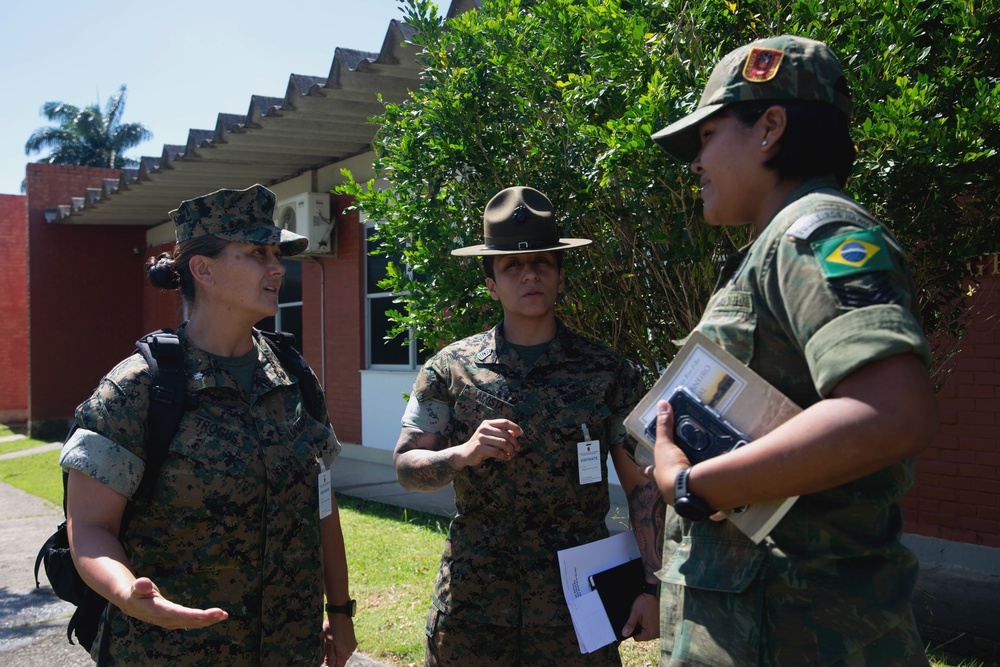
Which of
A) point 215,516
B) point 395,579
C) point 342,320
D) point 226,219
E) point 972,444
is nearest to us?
point 215,516

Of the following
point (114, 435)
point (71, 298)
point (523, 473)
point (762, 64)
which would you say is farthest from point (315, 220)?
point (762, 64)

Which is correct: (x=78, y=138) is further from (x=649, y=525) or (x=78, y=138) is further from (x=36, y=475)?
(x=649, y=525)

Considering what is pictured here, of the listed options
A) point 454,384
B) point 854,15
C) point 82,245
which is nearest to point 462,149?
point 454,384

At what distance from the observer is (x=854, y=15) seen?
8.98ft

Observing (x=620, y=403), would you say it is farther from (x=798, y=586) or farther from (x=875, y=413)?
(x=875, y=413)

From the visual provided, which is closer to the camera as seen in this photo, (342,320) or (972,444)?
(972,444)

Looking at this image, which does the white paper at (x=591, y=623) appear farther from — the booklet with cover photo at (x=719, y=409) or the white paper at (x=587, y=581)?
the booklet with cover photo at (x=719, y=409)

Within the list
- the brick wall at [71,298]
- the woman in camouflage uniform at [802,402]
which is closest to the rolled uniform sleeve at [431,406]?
the woman in camouflage uniform at [802,402]

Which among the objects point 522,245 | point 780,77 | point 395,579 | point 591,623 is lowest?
point 395,579

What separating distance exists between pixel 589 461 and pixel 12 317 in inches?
893

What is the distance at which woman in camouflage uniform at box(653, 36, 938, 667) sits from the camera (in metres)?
1.28

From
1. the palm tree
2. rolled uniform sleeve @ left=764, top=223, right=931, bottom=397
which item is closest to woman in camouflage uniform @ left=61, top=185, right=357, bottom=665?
rolled uniform sleeve @ left=764, top=223, right=931, bottom=397

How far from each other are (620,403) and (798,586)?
1193 mm

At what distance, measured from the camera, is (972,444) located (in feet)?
16.9
